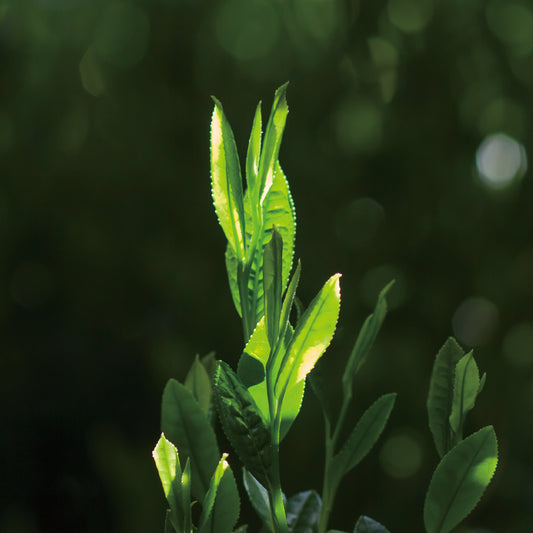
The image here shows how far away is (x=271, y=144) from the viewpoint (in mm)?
285

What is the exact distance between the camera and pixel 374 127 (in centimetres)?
129

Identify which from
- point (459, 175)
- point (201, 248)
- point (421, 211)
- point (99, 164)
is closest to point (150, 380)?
point (201, 248)

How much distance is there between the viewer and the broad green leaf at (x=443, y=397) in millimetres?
342

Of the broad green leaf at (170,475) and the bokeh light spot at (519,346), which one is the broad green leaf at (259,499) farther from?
the bokeh light spot at (519,346)

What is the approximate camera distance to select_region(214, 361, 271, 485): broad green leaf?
0.27 meters

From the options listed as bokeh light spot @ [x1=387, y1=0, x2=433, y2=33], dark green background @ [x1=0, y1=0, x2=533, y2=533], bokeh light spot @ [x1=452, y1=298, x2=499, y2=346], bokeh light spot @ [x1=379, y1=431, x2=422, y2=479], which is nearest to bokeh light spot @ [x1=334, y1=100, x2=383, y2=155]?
dark green background @ [x1=0, y1=0, x2=533, y2=533]

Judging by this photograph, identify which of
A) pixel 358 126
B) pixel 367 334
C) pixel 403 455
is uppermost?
pixel 358 126

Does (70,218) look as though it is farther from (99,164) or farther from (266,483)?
(266,483)

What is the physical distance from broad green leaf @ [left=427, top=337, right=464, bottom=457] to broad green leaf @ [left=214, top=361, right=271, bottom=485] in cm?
11

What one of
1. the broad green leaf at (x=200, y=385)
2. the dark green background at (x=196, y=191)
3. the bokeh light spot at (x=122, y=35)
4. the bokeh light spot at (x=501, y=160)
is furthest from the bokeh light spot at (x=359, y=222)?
the broad green leaf at (x=200, y=385)

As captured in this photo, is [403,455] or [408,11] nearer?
[403,455]

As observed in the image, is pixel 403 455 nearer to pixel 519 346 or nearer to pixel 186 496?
pixel 519 346

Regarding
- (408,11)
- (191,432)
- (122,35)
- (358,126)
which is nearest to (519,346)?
(358,126)

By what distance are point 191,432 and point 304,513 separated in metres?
0.10
